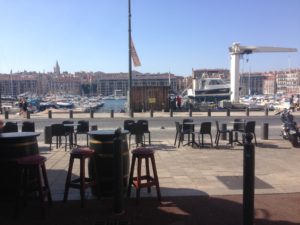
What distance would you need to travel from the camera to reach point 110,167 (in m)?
7.22

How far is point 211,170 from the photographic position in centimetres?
989

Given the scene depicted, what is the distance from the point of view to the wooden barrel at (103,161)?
7.14 m

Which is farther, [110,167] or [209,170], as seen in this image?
[209,170]

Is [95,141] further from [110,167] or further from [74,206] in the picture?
[74,206]

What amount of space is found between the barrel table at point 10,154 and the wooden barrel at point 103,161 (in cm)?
114

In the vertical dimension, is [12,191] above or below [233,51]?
below

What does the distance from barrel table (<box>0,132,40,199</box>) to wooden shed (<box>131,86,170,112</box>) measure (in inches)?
1190

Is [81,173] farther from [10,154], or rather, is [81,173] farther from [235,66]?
[235,66]

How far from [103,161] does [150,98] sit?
30391 millimetres

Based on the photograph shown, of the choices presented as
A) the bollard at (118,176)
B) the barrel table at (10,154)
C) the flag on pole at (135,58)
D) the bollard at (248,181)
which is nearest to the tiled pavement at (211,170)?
the barrel table at (10,154)

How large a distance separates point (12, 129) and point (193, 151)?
237 inches

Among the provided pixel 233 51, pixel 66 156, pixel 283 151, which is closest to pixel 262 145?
pixel 283 151

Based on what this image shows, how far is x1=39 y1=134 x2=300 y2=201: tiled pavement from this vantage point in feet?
26.0

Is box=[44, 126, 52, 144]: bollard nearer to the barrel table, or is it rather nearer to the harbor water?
the barrel table
